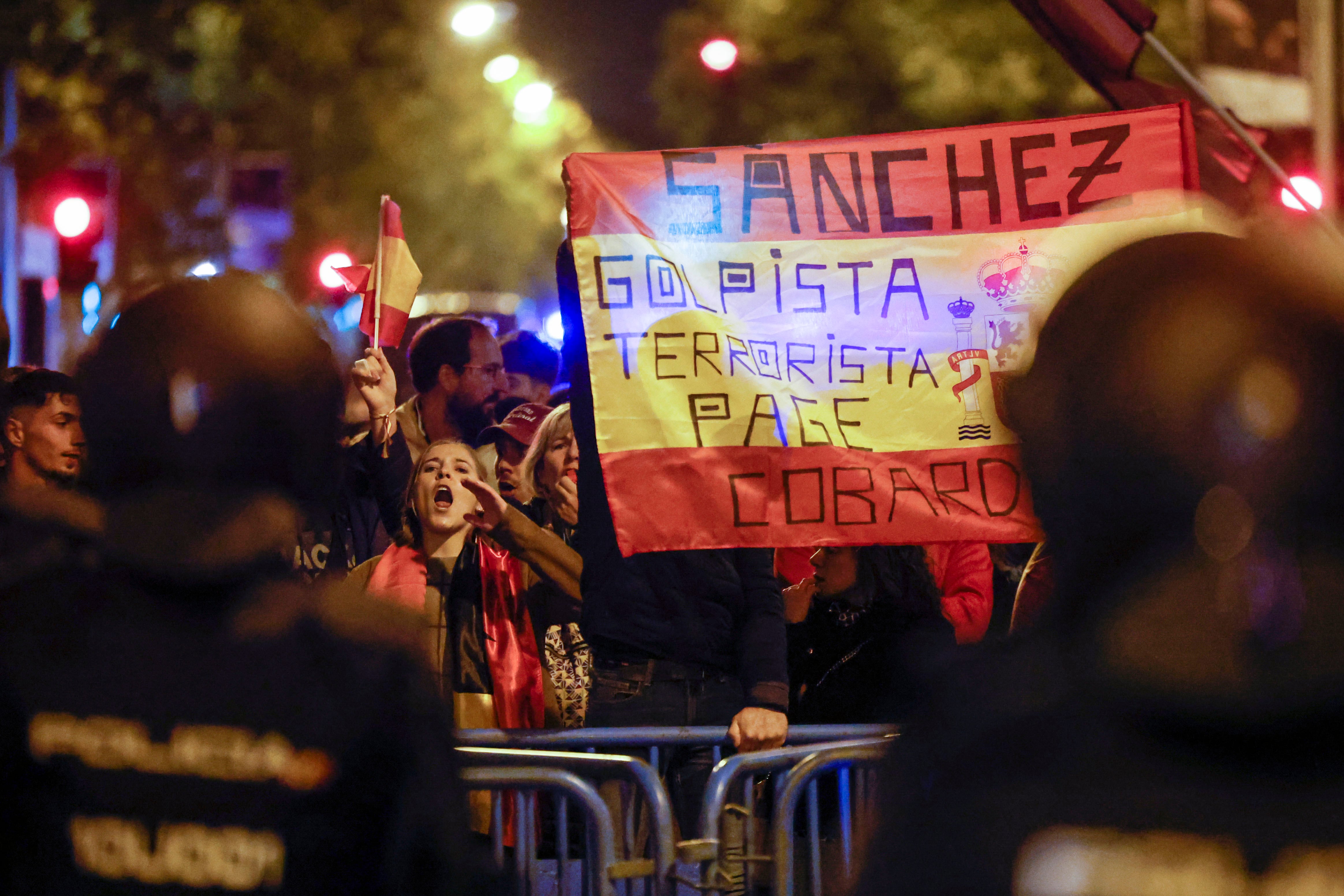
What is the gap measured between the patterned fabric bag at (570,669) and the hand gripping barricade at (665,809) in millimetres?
1064

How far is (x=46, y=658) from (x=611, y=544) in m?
2.61

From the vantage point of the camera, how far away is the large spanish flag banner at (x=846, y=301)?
180 inches

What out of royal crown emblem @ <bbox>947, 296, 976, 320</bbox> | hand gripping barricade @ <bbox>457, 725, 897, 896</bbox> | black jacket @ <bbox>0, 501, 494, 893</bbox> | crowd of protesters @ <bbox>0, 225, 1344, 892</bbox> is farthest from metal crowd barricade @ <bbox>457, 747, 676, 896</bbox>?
royal crown emblem @ <bbox>947, 296, 976, 320</bbox>

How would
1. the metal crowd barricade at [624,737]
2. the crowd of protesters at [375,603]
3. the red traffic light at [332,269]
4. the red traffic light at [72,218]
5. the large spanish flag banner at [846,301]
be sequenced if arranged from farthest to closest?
the red traffic light at [72,218], the red traffic light at [332,269], the large spanish flag banner at [846,301], the metal crowd barricade at [624,737], the crowd of protesters at [375,603]

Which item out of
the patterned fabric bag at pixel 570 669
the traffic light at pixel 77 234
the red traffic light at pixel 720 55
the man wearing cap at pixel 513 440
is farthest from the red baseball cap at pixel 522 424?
the red traffic light at pixel 720 55

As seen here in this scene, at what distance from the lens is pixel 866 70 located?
23.3 meters

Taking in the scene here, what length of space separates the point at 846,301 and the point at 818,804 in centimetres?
184

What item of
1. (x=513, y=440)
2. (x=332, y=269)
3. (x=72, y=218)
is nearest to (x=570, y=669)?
(x=513, y=440)

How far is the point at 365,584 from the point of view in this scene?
4875 millimetres

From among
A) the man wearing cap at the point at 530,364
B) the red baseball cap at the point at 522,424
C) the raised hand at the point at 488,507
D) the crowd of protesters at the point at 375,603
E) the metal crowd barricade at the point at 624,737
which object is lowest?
the metal crowd barricade at the point at 624,737

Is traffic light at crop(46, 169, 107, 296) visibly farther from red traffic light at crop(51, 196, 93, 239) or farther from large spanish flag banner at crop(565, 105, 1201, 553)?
large spanish flag banner at crop(565, 105, 1201, 553)

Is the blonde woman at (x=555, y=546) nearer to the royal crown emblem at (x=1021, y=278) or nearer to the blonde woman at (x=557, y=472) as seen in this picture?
the blonde woman at (x=557, y=472)

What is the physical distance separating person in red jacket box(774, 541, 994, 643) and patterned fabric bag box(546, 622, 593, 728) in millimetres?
773

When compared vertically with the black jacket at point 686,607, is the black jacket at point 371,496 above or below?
above
